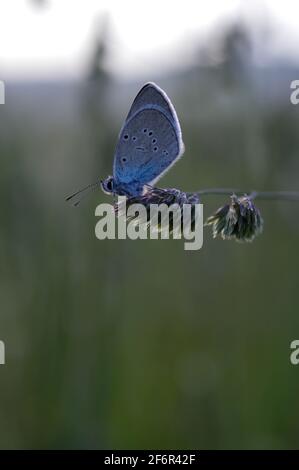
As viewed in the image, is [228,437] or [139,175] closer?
[139,175]

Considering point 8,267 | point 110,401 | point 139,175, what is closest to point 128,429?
point 110,401

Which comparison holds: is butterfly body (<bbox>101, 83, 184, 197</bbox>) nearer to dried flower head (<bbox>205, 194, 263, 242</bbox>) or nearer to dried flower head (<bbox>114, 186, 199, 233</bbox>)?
dried flower head (<bbox>114, 186, 199, 233</bbox>)

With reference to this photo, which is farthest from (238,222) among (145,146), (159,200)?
(145,146)

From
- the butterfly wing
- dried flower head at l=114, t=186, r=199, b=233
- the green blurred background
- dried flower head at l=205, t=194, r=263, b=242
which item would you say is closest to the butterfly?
the butterfly wing

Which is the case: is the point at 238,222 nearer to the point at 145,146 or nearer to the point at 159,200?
the point at 159,200

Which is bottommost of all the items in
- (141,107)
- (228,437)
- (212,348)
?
(228,437)

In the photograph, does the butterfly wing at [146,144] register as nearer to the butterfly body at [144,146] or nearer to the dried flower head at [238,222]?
the butterfly body at [144,146]

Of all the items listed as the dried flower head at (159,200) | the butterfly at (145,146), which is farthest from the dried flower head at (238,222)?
the butterfly at (145,146)

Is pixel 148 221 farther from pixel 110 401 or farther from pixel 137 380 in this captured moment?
pixel 137 380

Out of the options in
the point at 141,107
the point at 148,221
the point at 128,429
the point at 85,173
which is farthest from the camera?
the point at 85,173
